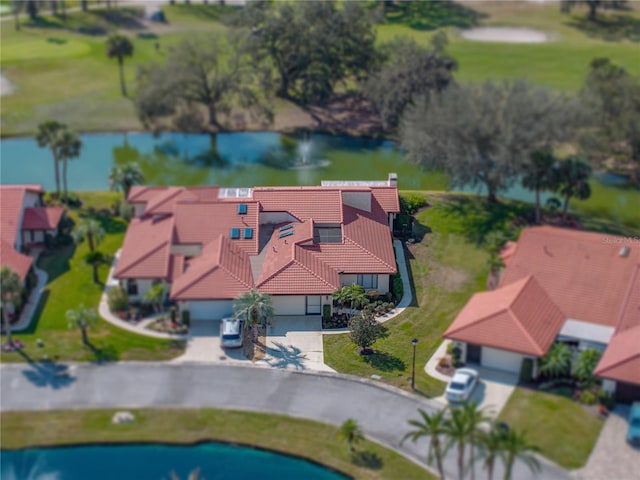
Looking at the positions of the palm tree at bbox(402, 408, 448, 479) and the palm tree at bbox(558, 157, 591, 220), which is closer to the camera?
the palm tree at bbox(402, 408, 448, 479)

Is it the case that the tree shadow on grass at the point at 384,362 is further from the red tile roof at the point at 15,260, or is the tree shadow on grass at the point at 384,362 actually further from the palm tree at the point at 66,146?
the palm tree at the point at 66,146

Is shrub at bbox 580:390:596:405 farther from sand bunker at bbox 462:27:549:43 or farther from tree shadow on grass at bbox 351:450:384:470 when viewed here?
sand bunker at bbox 462:27:549:43

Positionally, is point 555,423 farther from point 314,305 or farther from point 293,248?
point 293,248

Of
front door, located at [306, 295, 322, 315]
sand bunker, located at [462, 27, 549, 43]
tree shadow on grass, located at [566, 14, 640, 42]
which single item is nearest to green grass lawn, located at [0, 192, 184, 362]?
front door, located at [306, 295, 322, 315]

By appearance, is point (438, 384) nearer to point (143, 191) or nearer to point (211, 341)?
point (211, 341)

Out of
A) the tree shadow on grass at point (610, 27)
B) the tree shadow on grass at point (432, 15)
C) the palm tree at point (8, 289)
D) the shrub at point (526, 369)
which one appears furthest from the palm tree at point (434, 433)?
the tree shadow on grass at point (610, 27)

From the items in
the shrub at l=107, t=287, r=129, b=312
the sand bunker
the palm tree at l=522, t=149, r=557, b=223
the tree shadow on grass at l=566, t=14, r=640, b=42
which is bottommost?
the shrub at l=107, t=287, r=129, b=312
